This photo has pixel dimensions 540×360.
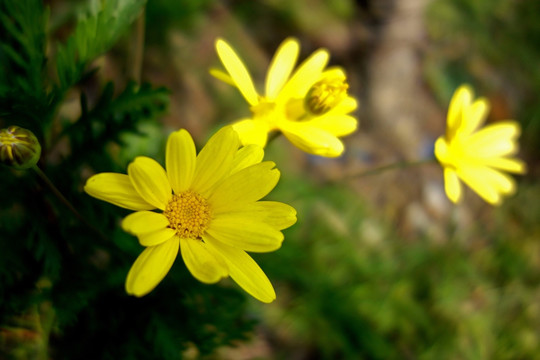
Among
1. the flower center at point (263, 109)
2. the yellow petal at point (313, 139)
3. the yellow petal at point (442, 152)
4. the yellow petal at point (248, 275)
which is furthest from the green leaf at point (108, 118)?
the yellow petal at point (442, 152)

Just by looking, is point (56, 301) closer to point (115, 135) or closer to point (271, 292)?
point (115, 135)

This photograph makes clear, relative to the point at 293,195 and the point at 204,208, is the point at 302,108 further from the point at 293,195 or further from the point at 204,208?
the point at 293,195

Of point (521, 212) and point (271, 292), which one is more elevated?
point (521, 212)

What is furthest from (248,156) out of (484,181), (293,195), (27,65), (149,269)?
(293,195)

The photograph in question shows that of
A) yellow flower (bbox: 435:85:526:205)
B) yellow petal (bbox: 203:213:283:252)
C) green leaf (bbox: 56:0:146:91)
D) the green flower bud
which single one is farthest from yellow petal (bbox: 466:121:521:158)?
the green flower bud

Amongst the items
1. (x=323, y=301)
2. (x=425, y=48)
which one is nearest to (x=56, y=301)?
(x=323, y=301)

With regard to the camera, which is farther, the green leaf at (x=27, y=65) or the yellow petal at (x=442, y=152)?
the yellow petal at (x=442, y=152)

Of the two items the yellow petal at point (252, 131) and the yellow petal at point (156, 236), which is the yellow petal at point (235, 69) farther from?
the yellow petal at point (156, 236)
